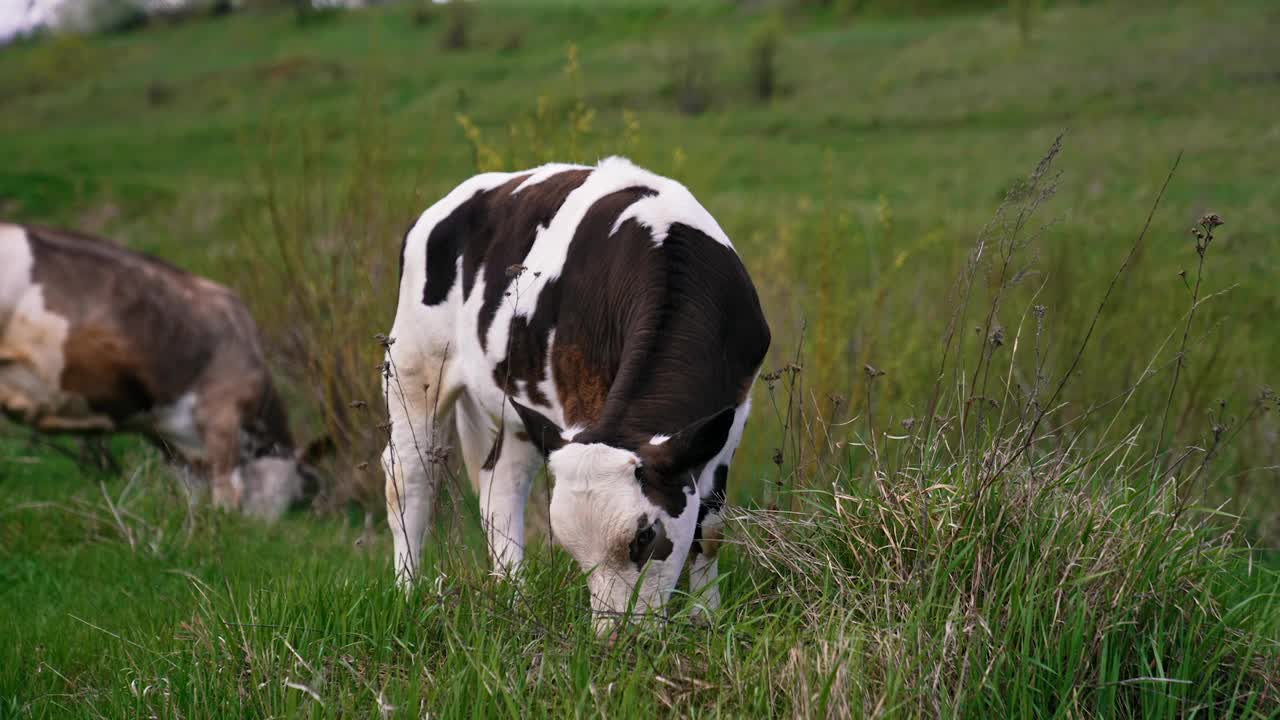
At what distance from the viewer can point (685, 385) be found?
155 inches

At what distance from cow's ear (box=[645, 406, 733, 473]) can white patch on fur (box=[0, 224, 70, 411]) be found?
6.78 metres

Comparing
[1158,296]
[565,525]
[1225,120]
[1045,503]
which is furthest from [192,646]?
[1225,120]

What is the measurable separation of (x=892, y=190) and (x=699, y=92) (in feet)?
61.7

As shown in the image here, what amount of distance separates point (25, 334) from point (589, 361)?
5978 millimetres

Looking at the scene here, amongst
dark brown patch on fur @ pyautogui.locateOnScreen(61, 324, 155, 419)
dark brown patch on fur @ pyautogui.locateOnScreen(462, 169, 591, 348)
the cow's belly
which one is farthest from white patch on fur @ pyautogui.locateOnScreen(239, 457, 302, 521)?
dark brown patch on fur @ pyautogui.locateOnScreen(462, 169, 591, 348)

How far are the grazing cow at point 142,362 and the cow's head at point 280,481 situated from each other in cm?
1

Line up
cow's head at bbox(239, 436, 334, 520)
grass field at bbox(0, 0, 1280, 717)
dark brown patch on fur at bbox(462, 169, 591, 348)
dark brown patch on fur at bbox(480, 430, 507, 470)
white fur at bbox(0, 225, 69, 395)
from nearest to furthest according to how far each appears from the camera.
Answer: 1. grass field at bbox(0, 0, 1280, 717)
2. dark brown patch on fur at bbox(462, 169, 591, 348)
3. dark brown patch on fur at bbox(480, 430, 507, 470)
4. white fur at bbox(0, 225, 69, 395)
5. cow's head at bbox(239, 436, 334, 520)

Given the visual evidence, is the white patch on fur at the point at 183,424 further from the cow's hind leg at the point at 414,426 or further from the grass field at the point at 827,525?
the cow's hind leg at the point at 414,426

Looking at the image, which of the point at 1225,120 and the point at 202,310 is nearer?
the point at 202,310

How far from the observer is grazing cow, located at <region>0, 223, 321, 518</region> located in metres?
8.59

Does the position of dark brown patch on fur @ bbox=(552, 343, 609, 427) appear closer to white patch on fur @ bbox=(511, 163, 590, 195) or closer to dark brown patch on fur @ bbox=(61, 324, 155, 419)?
white patch on fur @ bbox=(511, 163, 590, 195)

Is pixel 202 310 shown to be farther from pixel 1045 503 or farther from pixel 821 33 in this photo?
pixel 821 33

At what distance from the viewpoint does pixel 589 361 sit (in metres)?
4.66

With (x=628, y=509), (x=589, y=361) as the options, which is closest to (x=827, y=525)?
(x=628, y=509)
